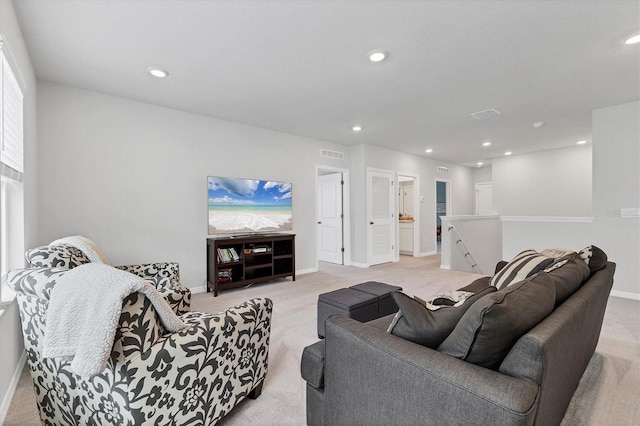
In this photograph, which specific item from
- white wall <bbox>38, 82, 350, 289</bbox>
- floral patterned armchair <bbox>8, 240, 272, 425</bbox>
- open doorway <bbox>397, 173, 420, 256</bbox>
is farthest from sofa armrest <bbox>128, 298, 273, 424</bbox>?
open doorway <bbox>397, 173, 420, 256</bbox>

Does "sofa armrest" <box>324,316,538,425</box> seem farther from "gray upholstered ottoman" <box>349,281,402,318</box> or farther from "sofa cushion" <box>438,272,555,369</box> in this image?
"gray upholstered ottoman" <box>349,281,402,318</box>

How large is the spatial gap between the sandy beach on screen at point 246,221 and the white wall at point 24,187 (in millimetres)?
1837

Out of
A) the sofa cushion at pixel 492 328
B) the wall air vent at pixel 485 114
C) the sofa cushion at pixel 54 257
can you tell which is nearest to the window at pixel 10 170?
the sofa cushion at pixel 54 257

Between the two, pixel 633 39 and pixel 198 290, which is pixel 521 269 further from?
pixel 198 290

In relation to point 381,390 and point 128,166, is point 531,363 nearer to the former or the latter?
point 381,390

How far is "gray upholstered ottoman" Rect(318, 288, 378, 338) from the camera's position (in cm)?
233

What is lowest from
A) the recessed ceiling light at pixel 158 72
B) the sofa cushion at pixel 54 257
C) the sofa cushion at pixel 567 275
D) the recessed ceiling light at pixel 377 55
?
the sofa cushion at pixel 567 275

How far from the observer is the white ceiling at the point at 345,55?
6.58 ft

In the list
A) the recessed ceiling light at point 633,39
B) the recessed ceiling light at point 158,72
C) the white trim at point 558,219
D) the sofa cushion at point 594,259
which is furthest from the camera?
the white trim at point 558,219

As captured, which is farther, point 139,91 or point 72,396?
point 139,91

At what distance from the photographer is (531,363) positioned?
33.8 inches

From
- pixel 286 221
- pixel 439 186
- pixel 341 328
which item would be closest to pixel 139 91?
pixel 286 221

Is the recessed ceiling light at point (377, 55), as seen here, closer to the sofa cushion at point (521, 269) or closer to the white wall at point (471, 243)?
the sofa cushion at point (521, 269)

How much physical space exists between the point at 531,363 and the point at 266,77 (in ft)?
9.91
